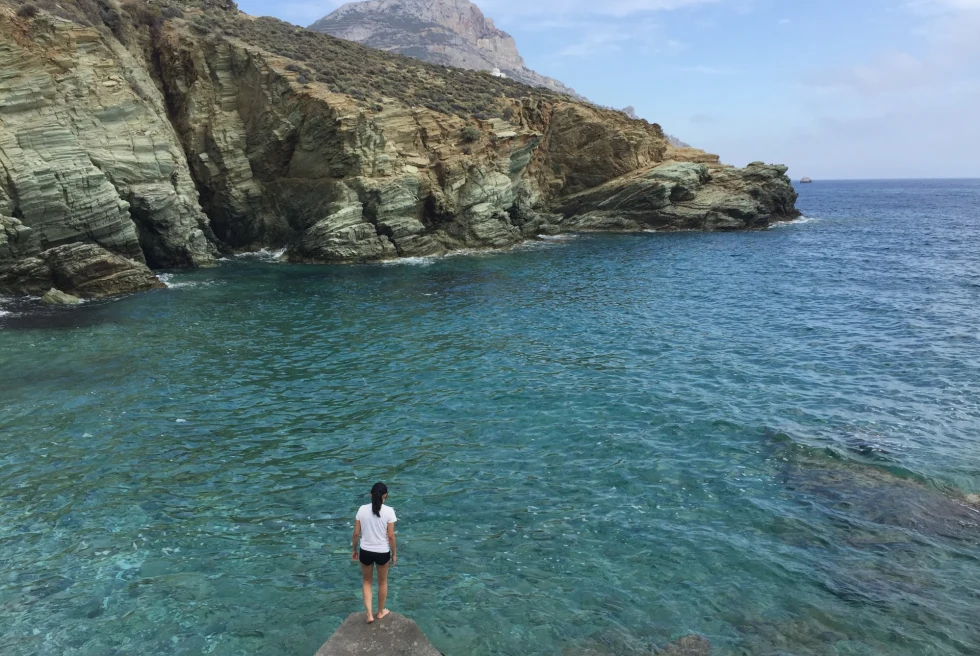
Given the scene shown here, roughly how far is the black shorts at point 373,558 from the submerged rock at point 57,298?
29796 millimetres

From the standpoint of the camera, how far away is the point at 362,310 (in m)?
31.6

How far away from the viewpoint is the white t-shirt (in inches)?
376

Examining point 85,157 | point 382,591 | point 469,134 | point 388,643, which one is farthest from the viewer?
point 469,134

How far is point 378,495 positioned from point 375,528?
2.09 feet

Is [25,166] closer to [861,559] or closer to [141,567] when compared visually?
[141,567]

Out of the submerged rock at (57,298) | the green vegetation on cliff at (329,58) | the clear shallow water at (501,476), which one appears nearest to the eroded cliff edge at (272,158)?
the green vegetation on cliff at (329,58)

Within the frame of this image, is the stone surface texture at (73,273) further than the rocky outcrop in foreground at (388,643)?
Yes

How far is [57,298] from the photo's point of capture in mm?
31734

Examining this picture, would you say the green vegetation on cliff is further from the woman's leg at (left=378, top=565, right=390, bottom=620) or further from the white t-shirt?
the woman's leg at (left=378, top=565, right=390, bottom=620)

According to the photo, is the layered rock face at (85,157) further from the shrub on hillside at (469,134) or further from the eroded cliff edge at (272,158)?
the shrub on hillside at (469,134)

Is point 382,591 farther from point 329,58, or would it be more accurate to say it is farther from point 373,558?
point 329,58

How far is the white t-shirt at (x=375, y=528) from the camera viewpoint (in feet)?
31.3

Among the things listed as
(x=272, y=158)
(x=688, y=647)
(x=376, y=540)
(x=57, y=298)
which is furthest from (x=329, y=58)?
(x=688, y=647)

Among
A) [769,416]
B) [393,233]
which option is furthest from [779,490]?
[393,233]
